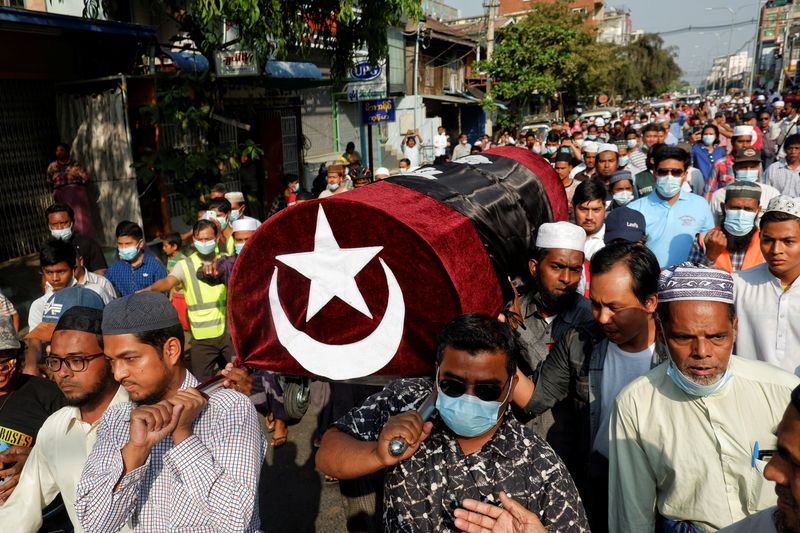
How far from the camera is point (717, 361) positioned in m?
1.94

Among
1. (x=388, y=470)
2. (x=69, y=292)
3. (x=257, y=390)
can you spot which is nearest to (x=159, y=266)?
(x=257, y=390)

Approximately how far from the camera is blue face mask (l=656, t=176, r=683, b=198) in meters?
4.66

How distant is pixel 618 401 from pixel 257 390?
10.3 ft

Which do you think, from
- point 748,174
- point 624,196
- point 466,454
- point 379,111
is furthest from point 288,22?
point 379,111

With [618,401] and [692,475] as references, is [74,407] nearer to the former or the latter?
[618,401]

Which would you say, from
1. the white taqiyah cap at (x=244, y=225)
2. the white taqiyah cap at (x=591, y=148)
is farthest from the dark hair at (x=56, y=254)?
the white taqiyah cap at (x=591, y=148)

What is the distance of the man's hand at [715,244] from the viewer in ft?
12.2

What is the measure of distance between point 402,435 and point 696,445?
1.04m

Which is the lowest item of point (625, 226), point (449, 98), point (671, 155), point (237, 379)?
point (237, 379)

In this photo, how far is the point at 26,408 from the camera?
8.80 ft

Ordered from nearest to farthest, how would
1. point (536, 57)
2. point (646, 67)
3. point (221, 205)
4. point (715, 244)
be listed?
point (715, 244)
point (221, 205)
point (536, 57)
point (646, 67)

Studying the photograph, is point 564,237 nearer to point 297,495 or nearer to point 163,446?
point 163,446

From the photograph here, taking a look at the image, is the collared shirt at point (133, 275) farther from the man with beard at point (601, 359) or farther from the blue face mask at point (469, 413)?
the blue face mask at point (469, 413)

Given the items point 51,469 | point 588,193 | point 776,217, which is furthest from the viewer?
point 588,193
